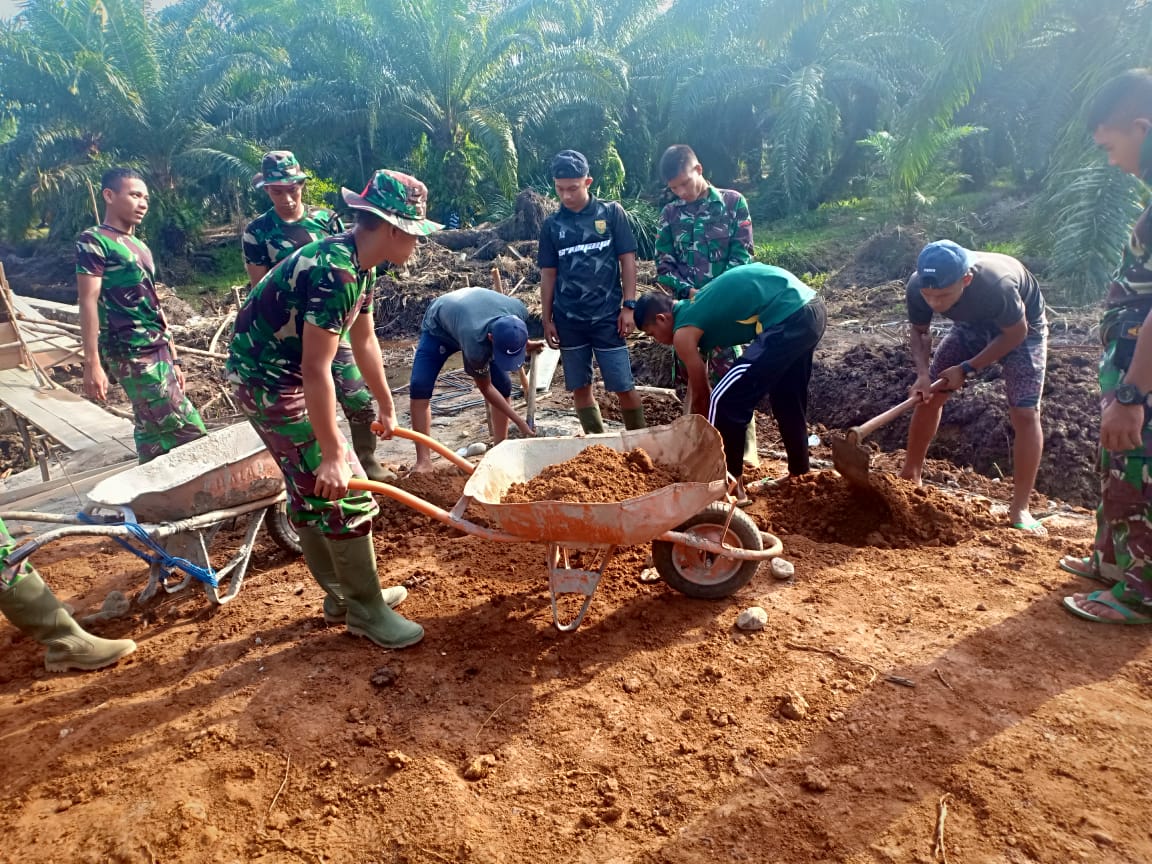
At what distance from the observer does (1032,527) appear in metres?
4.06

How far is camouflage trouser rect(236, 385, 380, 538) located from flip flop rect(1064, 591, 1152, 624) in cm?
299

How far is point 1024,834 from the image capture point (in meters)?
2.17

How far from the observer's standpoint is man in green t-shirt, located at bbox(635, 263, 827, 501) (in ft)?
13.1

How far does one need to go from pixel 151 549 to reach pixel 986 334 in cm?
434

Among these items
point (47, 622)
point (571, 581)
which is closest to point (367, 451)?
point (47, 622)

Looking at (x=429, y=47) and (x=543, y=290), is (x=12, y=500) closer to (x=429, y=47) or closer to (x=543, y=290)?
(x=543, y=290)

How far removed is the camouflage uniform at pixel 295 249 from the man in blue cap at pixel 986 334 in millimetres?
3091

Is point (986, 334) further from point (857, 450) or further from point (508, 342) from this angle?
point (508, 342)

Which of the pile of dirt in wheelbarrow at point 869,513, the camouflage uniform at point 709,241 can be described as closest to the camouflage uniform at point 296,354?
the pile of dirt in wheelbarrow at point 869,513

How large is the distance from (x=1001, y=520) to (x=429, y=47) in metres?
18.4

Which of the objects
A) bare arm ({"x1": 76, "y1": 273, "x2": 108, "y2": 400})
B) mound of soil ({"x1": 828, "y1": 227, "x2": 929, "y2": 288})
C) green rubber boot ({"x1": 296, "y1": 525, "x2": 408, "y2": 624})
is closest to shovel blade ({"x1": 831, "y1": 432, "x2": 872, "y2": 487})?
green rubber boot ({"x1": 296, "y1": 525, "x2": 408, "y2": 624})

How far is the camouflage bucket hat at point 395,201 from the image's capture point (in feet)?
8.59

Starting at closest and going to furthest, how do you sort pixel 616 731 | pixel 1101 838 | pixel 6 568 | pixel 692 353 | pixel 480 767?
pixel 1101 838 → pixel 480 767 → pixel 616 731 → pixel 6 568 → pixel 692 353

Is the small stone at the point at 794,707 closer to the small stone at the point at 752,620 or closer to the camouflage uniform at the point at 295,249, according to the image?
the small stone at the point at 752,620
